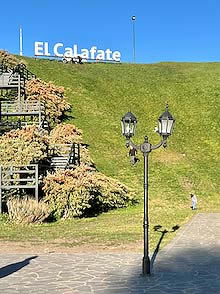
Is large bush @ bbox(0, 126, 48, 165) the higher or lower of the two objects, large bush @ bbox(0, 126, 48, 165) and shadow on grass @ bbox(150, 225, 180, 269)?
the higher

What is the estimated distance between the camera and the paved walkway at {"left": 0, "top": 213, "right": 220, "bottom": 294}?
870 centimetres

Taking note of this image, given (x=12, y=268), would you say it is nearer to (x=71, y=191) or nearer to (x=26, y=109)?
(x=71, y=191)

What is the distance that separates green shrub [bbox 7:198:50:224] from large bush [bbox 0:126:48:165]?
141 inches

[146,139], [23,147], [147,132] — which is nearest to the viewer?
[146,139]

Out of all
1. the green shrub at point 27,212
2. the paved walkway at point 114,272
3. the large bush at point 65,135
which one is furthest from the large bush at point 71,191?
the large bush at point 65,135

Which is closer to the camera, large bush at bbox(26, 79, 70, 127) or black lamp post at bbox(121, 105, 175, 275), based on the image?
black lamp post at bbox(121, 105, 175, 275)

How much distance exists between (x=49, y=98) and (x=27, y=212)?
965 inches

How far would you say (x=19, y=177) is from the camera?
2191cm

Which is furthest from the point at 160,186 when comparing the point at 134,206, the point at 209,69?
the point at 209,69

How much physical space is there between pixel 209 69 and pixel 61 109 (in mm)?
29502

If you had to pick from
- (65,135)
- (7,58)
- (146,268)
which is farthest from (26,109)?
A: (146,268)

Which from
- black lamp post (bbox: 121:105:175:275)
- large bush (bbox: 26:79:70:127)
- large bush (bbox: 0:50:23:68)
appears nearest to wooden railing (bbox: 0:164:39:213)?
black lamp post (bbox: 121:105:175:275)

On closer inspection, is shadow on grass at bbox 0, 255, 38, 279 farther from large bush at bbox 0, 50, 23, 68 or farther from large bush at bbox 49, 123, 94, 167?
large bush at bbox 0, 50, 23, 68

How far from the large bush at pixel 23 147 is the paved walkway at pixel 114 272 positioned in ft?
34.2
